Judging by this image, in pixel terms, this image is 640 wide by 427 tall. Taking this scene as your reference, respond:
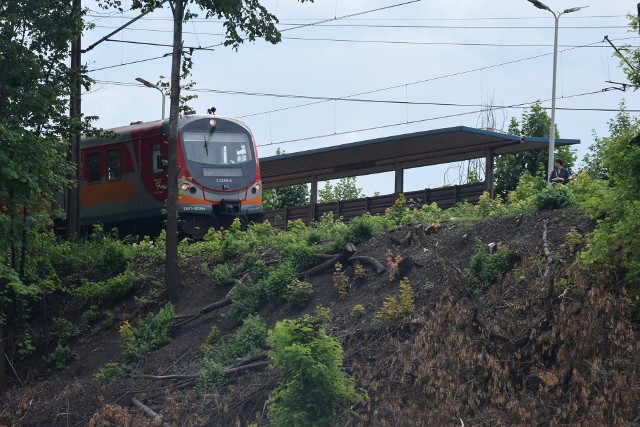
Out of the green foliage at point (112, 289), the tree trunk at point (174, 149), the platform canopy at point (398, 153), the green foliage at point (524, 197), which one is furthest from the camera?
the platform canopy at point (398, 153)

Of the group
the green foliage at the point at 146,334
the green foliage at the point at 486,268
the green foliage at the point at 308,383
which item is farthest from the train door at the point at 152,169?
the green foliage at the point at 308,383

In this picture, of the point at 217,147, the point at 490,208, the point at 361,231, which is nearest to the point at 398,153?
the point at 217,147

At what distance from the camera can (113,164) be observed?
2967cm

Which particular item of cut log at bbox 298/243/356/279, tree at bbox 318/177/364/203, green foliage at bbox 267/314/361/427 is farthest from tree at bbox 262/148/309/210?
green foliage at bbox 267/314/361/427

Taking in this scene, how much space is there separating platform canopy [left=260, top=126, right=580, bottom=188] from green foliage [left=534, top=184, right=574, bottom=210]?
9818 millimetres

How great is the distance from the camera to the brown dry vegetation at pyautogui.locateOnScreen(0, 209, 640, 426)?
1325 centimetres

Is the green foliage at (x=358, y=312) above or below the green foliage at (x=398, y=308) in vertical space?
below

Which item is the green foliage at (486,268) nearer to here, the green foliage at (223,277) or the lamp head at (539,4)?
the green foliage at (223,277)

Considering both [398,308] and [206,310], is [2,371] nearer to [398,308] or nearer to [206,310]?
[206,310]

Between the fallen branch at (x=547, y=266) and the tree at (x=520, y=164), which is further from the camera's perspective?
the tree at (x=520, y=164)

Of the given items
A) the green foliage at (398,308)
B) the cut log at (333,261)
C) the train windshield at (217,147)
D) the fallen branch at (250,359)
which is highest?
the train windshield at (217,147)

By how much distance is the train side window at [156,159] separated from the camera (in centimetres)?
2817

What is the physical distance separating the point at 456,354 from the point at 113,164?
1707 centimetres

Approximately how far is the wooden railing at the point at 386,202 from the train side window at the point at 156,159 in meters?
3.38
